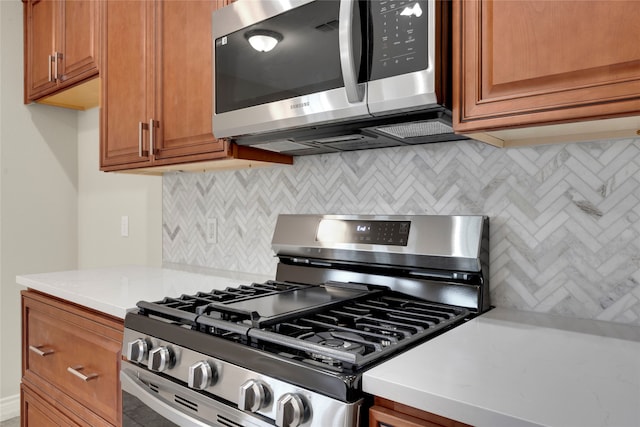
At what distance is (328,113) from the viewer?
3.84 feet

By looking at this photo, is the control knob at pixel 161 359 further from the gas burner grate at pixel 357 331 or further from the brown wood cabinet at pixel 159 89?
the brown wood cabinet at pixel 159 89

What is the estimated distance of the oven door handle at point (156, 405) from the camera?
0.99 meters

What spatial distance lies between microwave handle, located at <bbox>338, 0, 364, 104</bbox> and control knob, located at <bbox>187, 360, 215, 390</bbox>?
2.37ft

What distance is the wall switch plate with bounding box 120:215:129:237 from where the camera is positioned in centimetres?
256

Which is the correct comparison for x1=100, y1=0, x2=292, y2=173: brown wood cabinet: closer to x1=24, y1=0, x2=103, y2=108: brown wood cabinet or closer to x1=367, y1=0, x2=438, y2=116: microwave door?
x1=24, y1=0, x2=103, y2=108: brown wood cabinet

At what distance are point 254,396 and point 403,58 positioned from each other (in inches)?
32.2

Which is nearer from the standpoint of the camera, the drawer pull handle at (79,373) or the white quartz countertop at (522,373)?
the white quartz countertop at (522,373)

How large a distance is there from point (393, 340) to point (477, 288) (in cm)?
41

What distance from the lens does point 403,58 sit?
1045mm

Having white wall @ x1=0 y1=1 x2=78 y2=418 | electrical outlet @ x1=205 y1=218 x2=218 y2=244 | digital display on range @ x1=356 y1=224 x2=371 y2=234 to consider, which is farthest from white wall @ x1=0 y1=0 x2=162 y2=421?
digital display on range @ x1=356 y1=224 x2=371 y2=234

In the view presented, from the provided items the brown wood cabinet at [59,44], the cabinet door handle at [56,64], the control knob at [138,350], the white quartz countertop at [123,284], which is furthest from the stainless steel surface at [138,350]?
the cabinet door handle at [56,64]

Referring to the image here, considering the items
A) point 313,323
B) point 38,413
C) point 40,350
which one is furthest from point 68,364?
point 313,323

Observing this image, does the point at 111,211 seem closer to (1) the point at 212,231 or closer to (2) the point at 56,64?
(2) the point at 56,64

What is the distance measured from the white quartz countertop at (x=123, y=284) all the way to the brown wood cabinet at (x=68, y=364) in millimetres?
50
